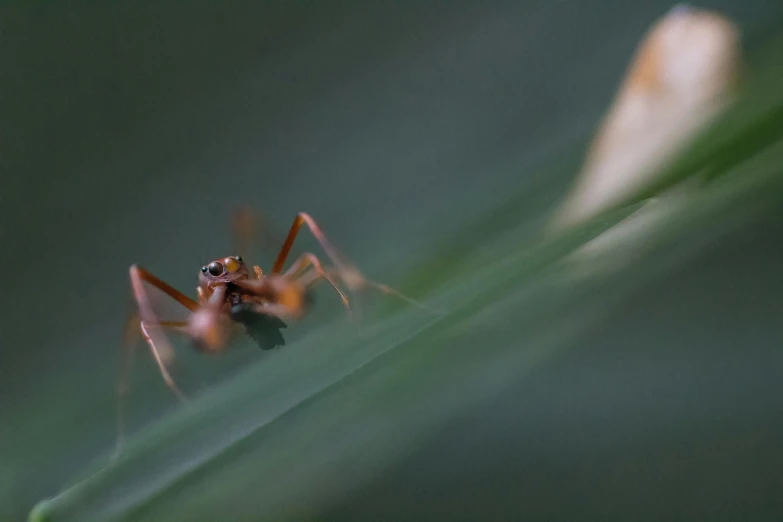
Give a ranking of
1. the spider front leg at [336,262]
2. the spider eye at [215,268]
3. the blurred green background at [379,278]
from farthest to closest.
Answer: the spider eye at [215,268] → the spider front leg at [336,262] → the blurred green background at [379,278]

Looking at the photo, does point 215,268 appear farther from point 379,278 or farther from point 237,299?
point 379,278

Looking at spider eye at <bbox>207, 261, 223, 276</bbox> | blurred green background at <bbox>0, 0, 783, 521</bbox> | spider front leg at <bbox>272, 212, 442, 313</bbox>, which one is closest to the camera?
blurred green background at <bbox>0, 0, 783, 521</bbox>

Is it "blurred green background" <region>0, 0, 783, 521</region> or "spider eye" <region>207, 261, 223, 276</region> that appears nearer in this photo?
"blurred green background" <region>0, 0, 783, 521</region>

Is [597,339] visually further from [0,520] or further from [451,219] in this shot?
[0,520]


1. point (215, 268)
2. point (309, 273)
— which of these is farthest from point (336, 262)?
point (215, 268)

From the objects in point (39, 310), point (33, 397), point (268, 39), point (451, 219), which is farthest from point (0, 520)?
point (268, 39)

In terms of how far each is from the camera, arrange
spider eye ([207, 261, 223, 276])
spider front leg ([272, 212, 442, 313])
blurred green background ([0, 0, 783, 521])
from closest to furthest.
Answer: blurred green background ([0, 0, 783, 521])
spider front leg ([272, 212, 442, 313])
spider eye ([207, 261, 223, 276])

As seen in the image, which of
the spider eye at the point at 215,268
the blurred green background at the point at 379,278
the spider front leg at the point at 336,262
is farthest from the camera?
the spider eye at the point at 215,268
